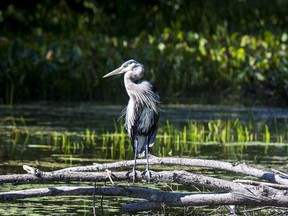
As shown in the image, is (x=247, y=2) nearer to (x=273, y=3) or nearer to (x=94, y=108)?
(x=273, y=3)

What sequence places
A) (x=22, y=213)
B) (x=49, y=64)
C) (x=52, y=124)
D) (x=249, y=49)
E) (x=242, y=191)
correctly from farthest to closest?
(x=249, y=49)
(x=49, y=64)
(x=52, y=124)
(x=22, y=213)
(x=242, y=191)

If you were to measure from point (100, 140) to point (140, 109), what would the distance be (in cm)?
298

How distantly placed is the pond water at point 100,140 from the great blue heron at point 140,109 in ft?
1.41

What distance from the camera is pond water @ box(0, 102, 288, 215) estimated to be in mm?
6203

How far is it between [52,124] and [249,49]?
4.26 meters

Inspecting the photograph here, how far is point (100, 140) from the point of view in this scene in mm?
8688

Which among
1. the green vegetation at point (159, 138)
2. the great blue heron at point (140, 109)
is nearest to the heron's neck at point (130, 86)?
Result: the great blue heron at point (140, 109)

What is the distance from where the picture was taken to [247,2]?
1895 cm

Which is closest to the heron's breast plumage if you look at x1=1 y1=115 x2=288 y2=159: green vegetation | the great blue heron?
the great blue heron

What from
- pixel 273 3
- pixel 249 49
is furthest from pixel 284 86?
pixel 273 3

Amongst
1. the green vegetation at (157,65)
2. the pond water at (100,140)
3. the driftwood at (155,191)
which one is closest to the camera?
the driftwood at (155,191)

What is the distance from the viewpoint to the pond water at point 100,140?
6.20 m

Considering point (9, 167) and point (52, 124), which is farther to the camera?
point (52, 124)

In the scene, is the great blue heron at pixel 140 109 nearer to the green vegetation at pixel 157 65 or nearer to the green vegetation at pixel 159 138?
the green vegetation at pixel 159 138
